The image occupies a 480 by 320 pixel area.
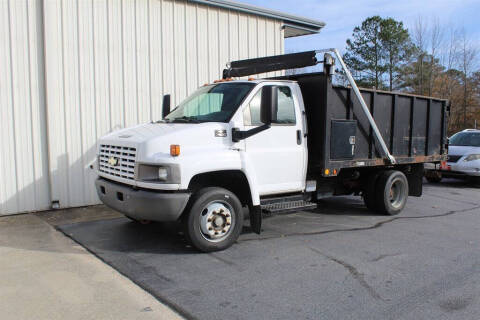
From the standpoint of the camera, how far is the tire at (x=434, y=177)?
39.3 feet

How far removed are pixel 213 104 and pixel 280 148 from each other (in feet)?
3.83

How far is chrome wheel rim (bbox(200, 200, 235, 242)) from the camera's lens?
5.46m

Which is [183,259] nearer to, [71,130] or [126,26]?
[71,130]

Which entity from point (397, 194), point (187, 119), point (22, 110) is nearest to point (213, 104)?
point (187, 119)

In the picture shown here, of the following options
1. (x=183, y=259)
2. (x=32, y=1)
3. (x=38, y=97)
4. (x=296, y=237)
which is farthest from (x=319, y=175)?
(x=32, y=1)

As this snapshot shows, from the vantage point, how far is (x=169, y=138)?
5.22 metres

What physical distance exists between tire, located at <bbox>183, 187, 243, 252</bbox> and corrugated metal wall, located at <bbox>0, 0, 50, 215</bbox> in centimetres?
414

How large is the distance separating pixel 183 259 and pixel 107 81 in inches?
191

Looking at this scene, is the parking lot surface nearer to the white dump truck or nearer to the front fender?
the white dump truck

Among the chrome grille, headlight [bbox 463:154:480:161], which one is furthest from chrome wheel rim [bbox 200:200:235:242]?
headlight [bbox 463:154:480:161]

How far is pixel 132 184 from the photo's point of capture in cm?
537

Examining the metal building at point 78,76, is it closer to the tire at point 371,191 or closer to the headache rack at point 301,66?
the headache rack at point 301,66

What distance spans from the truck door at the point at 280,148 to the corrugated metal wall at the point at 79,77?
13.0 feet

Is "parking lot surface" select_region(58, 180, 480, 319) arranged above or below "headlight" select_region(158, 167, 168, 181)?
below
